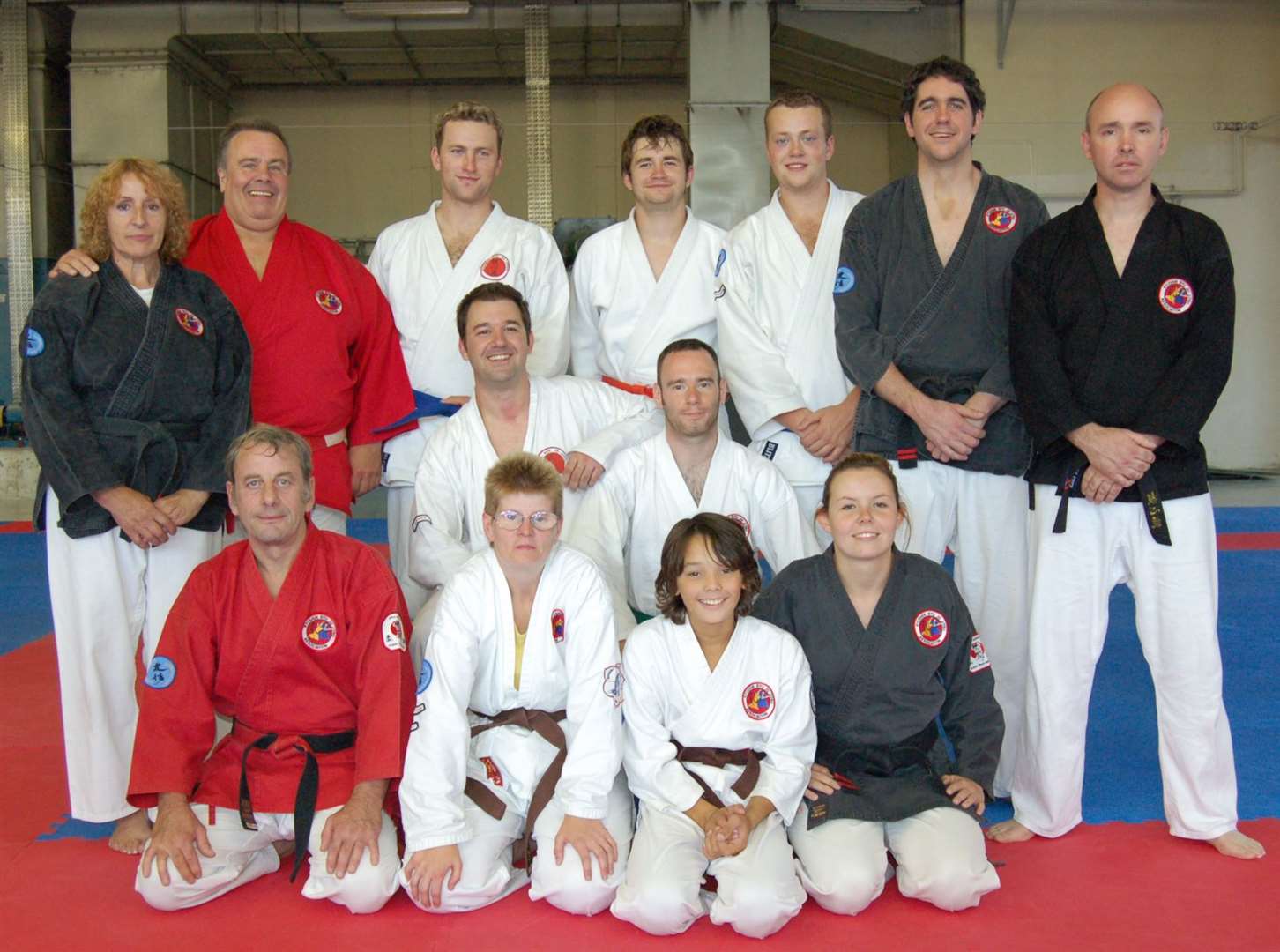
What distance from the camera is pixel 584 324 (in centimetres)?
379

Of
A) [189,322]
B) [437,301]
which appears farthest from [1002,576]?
[189,322]

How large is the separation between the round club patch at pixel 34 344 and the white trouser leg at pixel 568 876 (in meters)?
1.66

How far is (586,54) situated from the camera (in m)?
11.5

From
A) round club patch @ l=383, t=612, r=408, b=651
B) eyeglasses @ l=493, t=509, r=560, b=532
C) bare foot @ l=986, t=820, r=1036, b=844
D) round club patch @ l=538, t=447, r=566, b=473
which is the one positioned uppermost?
round club patch @ l=538, t=447, r=566, b=473

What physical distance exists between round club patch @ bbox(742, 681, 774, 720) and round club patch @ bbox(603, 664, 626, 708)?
11.2 inches

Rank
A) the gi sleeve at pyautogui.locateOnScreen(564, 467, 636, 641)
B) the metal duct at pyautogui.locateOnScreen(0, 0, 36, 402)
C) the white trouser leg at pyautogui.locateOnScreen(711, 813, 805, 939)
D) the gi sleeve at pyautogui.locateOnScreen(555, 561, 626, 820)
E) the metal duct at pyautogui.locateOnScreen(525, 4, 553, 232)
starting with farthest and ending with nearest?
the metal duct at pyautogui.locateOnScreen(0, 0, 36, 402) < the metal duct at pyautogui.locateOnScreen(525, 4, 553, 232) < the gi sleeve at pyautogui.locateOnScreen(564, 467, 636, 641) < the gi sleeve at pyautogui.locateOnScreen(555, 561, 626, 820) < the white trouser leg at pyautogui.locateOnScreen(711, 813, 805, 939)

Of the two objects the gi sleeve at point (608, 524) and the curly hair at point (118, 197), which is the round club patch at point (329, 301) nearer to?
the curly hair at point (118, 197)

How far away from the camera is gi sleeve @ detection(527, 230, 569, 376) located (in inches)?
147

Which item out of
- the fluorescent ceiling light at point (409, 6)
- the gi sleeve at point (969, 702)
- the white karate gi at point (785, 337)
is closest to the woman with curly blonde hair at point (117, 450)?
the white karate gi at point (785, 337)

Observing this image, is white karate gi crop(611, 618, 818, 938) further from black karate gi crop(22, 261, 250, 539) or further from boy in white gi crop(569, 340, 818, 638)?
black karate gi crop(22, 261, 250, 539)

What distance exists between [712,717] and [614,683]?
235 mm

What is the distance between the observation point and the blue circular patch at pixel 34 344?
2.77m

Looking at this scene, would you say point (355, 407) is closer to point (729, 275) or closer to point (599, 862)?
point (729, 275)

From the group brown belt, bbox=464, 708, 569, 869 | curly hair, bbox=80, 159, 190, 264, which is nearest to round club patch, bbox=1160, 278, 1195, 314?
brown belt, bbox=464, 708, 569, 869
